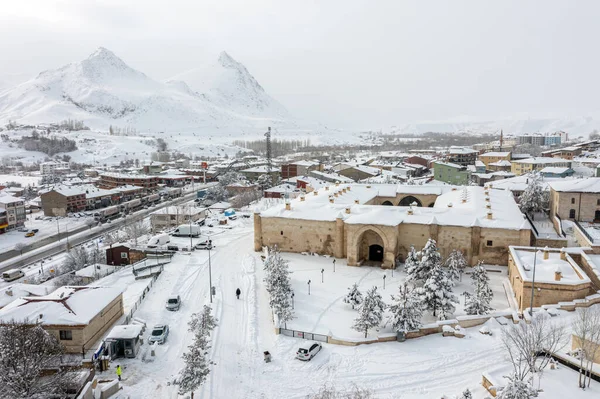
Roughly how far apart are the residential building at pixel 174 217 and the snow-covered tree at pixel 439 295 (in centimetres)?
3502

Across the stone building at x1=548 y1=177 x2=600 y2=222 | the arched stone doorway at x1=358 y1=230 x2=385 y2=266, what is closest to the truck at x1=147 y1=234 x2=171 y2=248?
the arched stone doorway at x1=358 y1=230 x2=385 y2=266

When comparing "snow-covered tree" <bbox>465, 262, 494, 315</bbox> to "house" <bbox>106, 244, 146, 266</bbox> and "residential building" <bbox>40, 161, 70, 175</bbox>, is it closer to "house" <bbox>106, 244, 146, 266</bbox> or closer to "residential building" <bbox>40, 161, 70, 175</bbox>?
"house" <bbox>106, 244, 146, 266</bbox>

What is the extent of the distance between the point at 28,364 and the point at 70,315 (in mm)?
4862

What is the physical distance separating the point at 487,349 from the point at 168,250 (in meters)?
26.7

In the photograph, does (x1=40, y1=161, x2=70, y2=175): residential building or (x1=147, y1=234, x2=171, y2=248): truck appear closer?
(x1=147, y1=234, x2=171, y2=248): truck

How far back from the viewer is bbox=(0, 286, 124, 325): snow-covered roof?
19.5 m

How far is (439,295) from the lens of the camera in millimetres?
22172

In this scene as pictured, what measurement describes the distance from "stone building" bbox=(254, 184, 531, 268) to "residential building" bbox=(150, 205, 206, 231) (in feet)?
61.9

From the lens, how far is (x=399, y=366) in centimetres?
1808

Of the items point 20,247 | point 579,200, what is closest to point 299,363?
point 579,200

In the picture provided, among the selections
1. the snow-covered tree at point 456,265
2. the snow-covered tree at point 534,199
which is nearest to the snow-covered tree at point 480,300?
the snow-covered tree at point 456,265

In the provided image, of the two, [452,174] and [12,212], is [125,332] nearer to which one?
[12,212]

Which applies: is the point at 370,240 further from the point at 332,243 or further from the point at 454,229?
the point at 454,229

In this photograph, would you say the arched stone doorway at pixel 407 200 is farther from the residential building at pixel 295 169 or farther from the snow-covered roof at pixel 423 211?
the residential building at pixel 295 169
